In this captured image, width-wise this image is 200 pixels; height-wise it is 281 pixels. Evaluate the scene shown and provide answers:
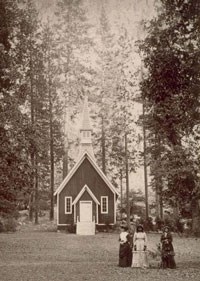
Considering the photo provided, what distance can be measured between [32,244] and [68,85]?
15331 millimetres

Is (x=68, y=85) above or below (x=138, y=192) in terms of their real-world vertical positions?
above

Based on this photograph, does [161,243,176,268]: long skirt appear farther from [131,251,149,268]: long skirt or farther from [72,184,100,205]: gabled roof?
[72,184,100,205]: gabled roof

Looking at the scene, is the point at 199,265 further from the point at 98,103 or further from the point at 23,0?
the point at 98,103

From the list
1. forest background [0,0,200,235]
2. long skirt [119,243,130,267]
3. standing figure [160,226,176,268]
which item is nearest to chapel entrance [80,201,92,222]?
forest background [0,0,200,235]

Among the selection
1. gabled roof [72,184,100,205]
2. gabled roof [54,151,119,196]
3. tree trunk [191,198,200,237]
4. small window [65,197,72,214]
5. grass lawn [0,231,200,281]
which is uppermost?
gabled roof [54,151,119,196]

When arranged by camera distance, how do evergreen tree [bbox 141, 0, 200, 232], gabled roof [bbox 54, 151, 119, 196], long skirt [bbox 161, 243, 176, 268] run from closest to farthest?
1. evergreen tree [bbox 141, 0, 200, 232]
2. long skirt [bbox 161, 243, 176, 268]
3. gabled roof [bbox 54, 151, 119, 196]

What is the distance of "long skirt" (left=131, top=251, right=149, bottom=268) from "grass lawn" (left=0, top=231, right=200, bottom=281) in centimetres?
49

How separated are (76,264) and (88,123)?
69.0 ft

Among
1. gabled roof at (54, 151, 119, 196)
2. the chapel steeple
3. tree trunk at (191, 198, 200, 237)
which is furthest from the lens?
the chapel steeple

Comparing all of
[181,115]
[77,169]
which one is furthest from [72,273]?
[77,169]

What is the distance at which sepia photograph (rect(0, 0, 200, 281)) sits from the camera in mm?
13344

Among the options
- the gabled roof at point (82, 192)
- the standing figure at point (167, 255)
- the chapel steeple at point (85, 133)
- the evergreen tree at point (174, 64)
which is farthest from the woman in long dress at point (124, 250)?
the chapel steeple at point (85, 133)

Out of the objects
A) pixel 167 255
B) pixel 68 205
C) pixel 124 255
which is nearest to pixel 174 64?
pixel 167 255

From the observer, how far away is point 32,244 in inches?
875
